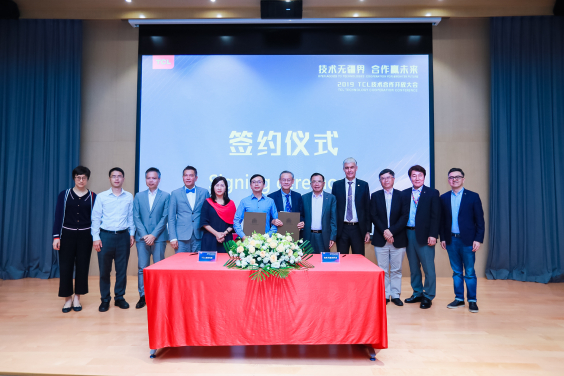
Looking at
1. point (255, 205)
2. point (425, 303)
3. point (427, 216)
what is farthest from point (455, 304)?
point (255, 205)

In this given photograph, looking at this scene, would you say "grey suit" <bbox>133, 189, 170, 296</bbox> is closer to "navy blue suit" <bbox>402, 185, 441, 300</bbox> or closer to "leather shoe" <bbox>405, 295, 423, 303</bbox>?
"navy blue suit" <bbox>402, 185, 441, 300</bbox>

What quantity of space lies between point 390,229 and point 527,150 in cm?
298

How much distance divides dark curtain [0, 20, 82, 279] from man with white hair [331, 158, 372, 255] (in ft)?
13.4

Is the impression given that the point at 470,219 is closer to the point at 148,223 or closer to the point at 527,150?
the point at 527,150

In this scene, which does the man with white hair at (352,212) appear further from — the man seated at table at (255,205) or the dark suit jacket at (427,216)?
the man seated at table at (255,205)

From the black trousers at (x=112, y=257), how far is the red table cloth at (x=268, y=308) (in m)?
1.52

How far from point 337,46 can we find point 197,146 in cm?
260

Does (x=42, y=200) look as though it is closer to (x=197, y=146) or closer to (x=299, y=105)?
(x=197, y=146)

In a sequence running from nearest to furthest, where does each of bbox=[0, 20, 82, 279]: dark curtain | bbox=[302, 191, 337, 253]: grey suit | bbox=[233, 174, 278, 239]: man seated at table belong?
bbox=[233, 174, 278, 239]: man seated at table
bbox=[302, 191, 337, 253]: grey suit
bbox=[0, 20, 82, 279]: dark curtain

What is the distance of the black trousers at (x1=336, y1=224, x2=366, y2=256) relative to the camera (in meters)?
3.92

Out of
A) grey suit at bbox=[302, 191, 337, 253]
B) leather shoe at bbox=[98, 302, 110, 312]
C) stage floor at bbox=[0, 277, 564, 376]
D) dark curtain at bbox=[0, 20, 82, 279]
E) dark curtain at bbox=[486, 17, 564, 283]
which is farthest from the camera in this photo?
dark curtain at bbox=[0, 20, 82, 279]

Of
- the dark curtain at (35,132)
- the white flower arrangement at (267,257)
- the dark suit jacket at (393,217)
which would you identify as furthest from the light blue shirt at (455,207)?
the dark curtain at (35,132)

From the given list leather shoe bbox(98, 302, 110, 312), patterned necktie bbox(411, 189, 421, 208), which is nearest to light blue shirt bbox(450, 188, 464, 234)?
A: patterned necktie bbox(411, 189, 421, 208)

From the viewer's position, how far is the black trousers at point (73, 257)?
11.9ft
